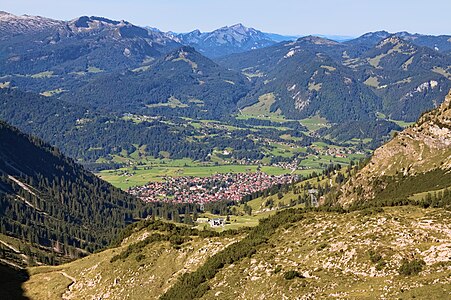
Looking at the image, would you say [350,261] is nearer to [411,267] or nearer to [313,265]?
[313,265]

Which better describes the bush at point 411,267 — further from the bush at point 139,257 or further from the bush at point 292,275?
the bush at point 139,257

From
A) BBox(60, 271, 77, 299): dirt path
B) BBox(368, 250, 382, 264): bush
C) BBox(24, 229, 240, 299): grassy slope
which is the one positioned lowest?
BBox(60, 271, 77, 299): dirt path

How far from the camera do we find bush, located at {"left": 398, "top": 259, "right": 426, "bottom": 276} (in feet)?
230

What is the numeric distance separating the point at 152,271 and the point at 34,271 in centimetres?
4967

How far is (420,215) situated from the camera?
92.3 meters

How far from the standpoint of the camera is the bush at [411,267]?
70.1 metres

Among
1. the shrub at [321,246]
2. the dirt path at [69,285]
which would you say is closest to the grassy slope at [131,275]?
the dirt path at [69,285]

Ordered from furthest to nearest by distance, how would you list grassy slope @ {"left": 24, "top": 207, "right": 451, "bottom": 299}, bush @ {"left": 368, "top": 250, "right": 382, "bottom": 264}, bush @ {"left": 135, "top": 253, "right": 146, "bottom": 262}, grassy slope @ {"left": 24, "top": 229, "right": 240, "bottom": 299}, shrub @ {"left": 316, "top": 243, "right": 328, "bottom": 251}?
bush @ {"left": 135, "top": 253, "right": 146, "bottom": 262} < grassy slope @ {"left": 24, "top": 229, "right": 240, "bottom": 299} < shrub @ {"left": 316, "top": 243, "right": 328, "bottom": 251} < bush @ {"left": 368, "top": 250, "right": 382, "bottom": 264} < grassy slope @ {"left": 24, "top": 207, "right": 451, "bottom": 299}

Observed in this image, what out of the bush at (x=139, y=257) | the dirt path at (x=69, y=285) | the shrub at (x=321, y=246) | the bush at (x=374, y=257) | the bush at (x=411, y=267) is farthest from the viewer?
the bush at (x=139, y=257)

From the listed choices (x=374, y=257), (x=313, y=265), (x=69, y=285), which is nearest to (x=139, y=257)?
(x=69, y=285)

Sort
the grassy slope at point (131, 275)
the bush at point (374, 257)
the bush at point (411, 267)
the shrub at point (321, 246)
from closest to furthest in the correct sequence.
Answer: the bush at point (411, 267) < the bush at point (374, 257) < the shrub at point (321, 246) < the grassy slope at point (131, 275)

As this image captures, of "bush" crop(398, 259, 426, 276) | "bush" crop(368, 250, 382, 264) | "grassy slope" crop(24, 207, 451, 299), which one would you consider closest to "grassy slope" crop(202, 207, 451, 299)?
"grassy slope" crop(24, 207, 451, 299)

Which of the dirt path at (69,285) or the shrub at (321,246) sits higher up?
the shrub at (321,246)

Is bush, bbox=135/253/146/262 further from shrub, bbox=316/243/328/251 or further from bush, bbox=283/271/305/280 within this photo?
shrub, bbox=316/243/328/251
